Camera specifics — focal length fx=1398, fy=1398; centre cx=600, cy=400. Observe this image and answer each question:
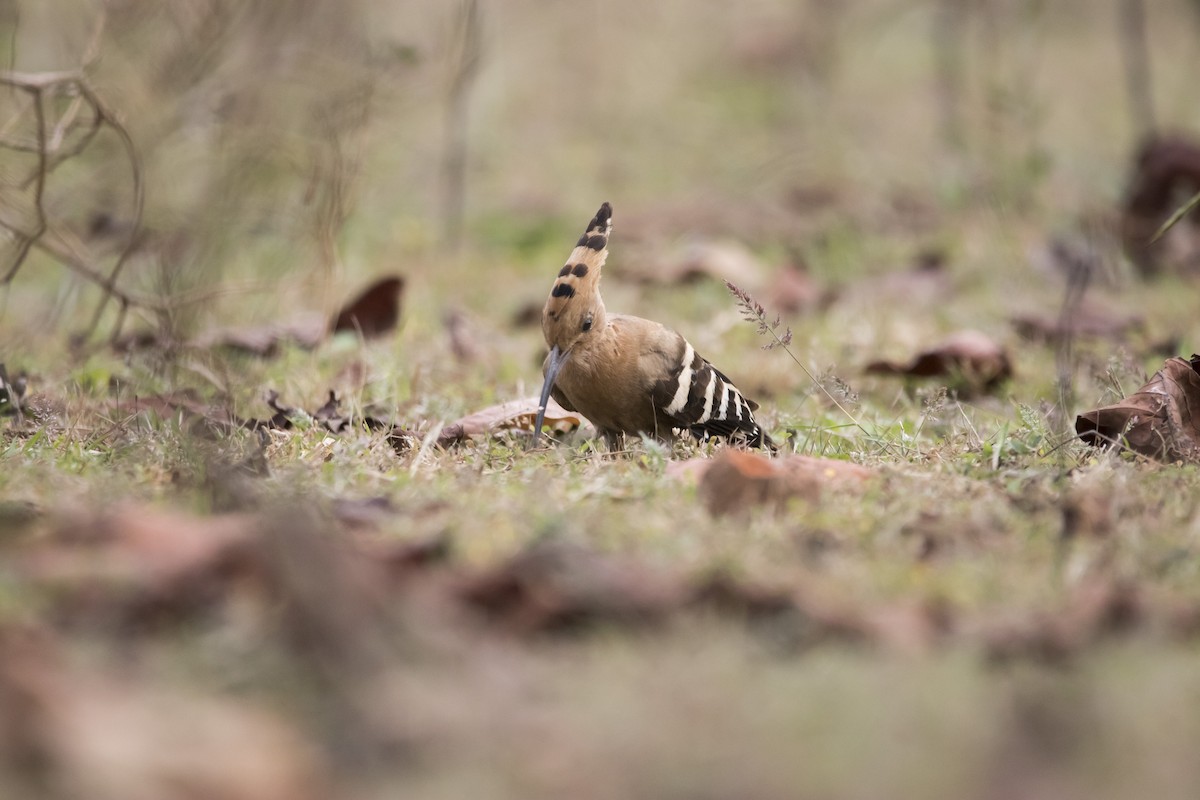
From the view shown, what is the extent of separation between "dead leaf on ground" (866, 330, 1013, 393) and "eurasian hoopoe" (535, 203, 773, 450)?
2.90 feet

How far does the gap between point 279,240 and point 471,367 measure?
1778 millimetres

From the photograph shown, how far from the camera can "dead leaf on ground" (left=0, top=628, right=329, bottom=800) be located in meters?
1.55

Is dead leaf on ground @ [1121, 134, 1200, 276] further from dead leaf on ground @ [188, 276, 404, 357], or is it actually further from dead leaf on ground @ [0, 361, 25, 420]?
dead leaf on ground @ [0, 361, 25, 420]

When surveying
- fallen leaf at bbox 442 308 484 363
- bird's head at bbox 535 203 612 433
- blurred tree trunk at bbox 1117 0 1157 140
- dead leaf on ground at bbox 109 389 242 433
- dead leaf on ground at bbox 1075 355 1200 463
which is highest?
blurred tree trunk at bbox 1117 0 1157 140

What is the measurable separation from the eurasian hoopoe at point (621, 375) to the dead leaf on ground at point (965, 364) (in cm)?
88

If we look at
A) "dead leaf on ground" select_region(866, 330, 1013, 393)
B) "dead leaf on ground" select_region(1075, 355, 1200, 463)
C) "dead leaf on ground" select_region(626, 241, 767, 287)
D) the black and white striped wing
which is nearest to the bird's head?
the black and white striped wing

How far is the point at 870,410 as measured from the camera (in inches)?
173

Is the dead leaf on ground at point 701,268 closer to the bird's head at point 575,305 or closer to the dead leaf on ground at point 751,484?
the bird's head at point 575,305

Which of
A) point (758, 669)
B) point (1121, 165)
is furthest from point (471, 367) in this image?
point (1121, 165)

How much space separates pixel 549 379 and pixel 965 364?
1562 millimetres

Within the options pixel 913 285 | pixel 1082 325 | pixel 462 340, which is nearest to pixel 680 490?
pixel 462 340

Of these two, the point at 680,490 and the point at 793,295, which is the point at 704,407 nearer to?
the point at 680,490

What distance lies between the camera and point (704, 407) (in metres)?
3.96

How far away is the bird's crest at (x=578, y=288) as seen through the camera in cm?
409
